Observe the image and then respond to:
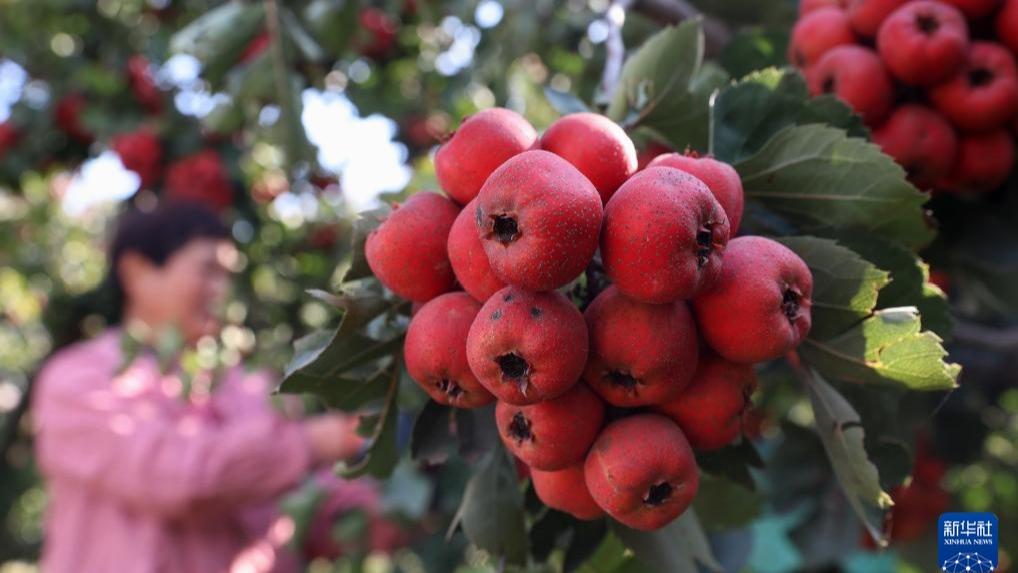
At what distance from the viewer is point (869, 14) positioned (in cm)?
133

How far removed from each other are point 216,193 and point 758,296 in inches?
124

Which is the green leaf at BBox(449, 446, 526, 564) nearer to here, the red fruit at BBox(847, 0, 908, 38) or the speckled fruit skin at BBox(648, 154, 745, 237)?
the speckled fruit skin at BBox(648, 154, 745, 237)

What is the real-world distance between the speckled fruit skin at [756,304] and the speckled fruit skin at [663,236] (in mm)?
31

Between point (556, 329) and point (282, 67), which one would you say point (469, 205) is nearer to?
point (556, 329)

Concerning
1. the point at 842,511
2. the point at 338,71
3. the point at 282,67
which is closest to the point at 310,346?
the point at 282,67

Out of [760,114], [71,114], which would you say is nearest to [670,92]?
[760,114]

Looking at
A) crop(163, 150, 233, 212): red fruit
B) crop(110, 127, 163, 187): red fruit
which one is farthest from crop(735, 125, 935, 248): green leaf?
crop(110, 127, 163, 187): red fruit

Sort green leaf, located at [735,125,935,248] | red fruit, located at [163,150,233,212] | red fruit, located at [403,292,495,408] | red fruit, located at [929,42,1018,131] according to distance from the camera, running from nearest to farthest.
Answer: red fruit, located at [403,292,495,408] < green leaf, located at [735,125,935,248] < red fruit, located at [929,42,1018,131] < red fruit, located at [163,150,233,212]

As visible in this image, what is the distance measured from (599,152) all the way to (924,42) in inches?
24.3

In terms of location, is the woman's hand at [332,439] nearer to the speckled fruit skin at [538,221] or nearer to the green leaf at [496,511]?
the green leaf at [496,511]

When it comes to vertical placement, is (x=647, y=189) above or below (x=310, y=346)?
above

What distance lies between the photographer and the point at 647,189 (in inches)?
31.6

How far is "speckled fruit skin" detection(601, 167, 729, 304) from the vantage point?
78 centimetres

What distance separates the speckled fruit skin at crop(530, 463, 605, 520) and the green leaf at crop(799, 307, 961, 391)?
0.95 feet
